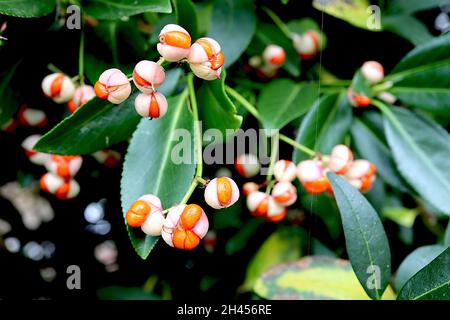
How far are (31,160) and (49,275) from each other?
223mm

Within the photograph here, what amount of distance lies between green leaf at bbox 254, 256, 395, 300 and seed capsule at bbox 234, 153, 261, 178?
132 millimetres

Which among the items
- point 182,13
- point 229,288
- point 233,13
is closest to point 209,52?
point 182,13

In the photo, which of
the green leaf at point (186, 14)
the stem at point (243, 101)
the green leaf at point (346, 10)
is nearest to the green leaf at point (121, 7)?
the green leaf at point (186, 14)

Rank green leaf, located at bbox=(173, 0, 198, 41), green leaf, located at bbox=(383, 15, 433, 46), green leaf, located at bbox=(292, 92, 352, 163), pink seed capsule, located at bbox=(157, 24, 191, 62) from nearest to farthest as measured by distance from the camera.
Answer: pink seed capsule, located at bbox=(157, 24, 191, 62)
green leaf, located at bbox=(173, 0, 198, 41)
green leaf, located at bbox=(292, 92, 352, 163)
green leaf, located at bbox=(383, 15, 433, 46)

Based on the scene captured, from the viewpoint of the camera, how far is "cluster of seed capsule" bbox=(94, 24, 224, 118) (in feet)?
1.69

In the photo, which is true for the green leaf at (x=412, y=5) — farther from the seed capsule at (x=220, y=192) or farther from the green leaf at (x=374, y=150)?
the seed capsule at (x=220, y=192)

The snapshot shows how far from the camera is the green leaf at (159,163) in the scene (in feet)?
1.93

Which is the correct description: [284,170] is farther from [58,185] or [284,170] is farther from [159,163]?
[58,185]

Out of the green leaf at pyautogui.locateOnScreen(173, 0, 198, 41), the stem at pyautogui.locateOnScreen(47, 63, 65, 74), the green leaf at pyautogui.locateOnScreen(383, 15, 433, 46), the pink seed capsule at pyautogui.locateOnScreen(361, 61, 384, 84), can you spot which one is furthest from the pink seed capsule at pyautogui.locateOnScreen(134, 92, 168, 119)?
the green leaf at pyautogui.locateOnScreen(383, 15, 433, 46)

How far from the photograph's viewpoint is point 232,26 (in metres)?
0.73

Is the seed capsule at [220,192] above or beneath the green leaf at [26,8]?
beneath

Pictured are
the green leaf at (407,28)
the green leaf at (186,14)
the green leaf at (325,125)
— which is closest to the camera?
the green leaf at (186,14)

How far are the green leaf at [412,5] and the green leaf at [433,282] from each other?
42 cm

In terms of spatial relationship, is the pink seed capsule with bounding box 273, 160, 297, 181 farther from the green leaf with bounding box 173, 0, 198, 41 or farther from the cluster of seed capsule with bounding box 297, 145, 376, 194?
the green leaf with bounding box 173, 0, 198, 41
